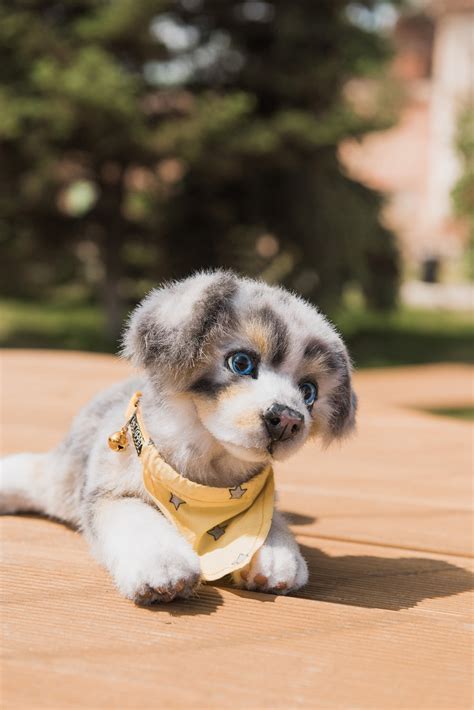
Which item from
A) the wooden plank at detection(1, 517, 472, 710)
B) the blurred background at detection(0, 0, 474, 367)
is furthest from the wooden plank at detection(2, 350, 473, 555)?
the blurred background at detection(0, 0, 474, 367)

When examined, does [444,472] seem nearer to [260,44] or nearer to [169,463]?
[169,463]

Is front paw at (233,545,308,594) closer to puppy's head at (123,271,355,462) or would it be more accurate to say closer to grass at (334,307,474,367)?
puppy's head at (123,271,355,462)

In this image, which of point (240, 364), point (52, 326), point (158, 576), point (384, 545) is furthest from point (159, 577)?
point (52, 326)

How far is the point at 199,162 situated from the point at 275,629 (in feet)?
29.6

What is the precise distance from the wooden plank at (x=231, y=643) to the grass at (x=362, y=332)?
29.6 ft

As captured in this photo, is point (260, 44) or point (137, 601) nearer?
point (137, 601)

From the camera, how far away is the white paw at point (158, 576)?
5.71 feet

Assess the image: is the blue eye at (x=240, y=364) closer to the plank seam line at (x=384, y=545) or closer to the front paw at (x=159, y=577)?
the front paw at (x=159, y=577)

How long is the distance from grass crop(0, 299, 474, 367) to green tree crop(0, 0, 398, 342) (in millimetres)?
747

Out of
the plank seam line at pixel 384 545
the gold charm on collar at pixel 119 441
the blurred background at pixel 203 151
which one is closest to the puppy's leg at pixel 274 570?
the gold charm on collar at pixel 119 441

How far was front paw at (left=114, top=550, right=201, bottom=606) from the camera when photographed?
1739mm

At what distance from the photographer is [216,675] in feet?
4.98

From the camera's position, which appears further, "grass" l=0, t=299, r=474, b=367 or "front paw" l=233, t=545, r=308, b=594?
"grass" l=0, t=299, r=474, b=367

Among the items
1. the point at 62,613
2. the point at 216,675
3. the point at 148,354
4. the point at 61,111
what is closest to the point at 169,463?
the point at 148,354
